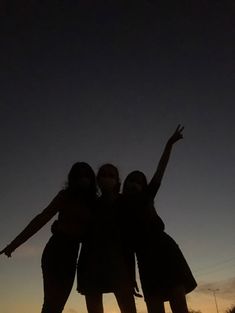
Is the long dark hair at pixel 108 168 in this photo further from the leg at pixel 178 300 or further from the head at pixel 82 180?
the leg at pixel 178 300

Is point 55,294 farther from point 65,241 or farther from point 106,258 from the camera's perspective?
point 106,258

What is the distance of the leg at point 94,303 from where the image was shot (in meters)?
5.09

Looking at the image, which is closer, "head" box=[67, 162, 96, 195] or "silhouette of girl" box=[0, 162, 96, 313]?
"silhouette of girl" box=[0, 162, 96, 313]

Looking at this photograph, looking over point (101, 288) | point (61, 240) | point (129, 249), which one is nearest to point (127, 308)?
point (101, 288)

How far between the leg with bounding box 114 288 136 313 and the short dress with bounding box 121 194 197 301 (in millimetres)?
363

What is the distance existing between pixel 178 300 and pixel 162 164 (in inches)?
60.6

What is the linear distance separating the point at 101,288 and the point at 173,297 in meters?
0.78

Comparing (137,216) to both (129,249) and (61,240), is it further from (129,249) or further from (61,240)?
(61,240)

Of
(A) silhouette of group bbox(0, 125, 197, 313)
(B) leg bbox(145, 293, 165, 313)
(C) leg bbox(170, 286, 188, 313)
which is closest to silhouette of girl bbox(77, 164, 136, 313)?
(A) silhouette of group bbox(0, 125, 197, 313)

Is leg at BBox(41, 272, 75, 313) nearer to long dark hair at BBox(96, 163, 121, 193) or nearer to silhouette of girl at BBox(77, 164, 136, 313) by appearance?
silhouette of girl at BBox(77, 164, 136, 313)

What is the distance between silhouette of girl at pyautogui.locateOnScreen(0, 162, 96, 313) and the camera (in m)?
5.20

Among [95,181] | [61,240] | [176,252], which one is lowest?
[176,252]

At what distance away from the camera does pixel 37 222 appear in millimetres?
5477

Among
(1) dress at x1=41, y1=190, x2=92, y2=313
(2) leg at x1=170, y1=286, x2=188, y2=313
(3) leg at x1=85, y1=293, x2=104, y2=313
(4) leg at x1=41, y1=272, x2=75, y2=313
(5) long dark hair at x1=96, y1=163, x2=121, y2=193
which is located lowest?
(2) leg at x1=170, y1=286, x2=188, y2=313
